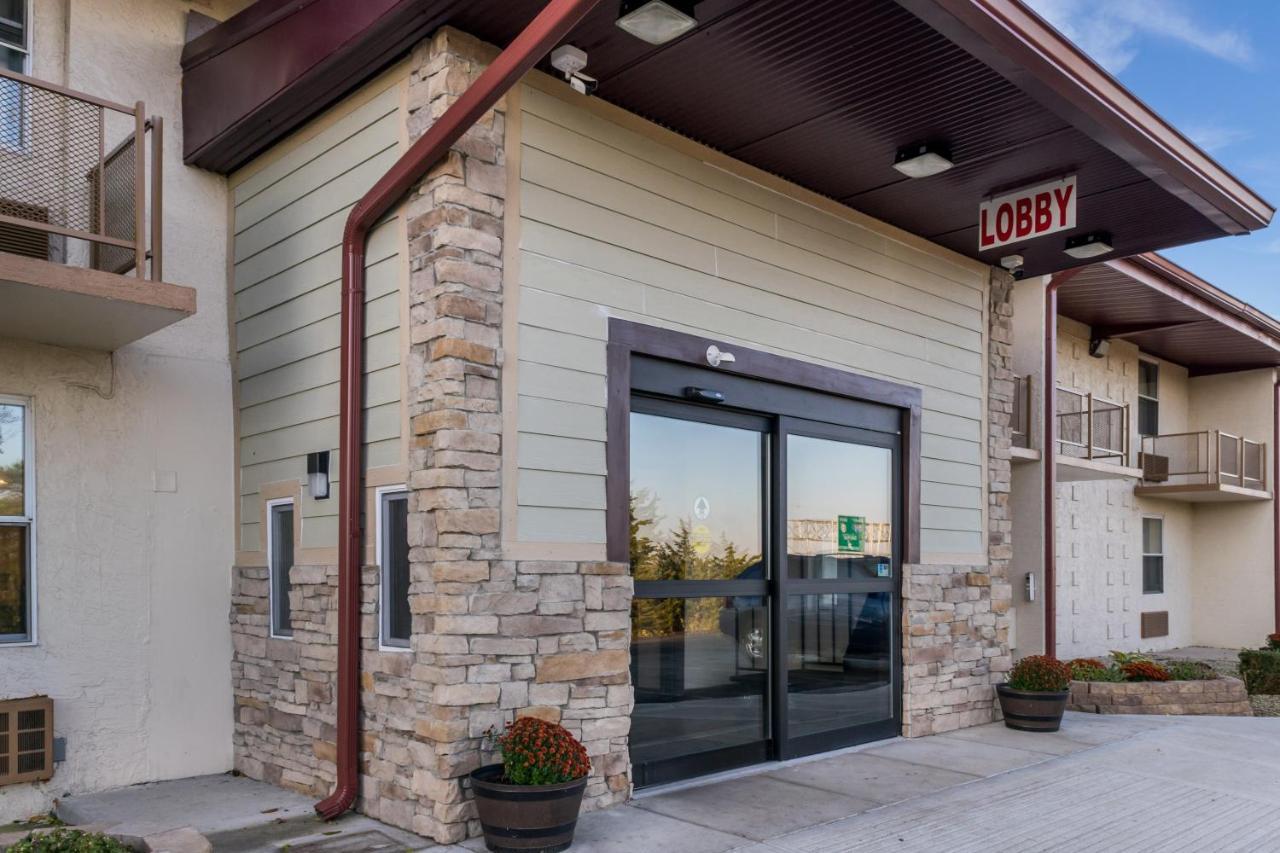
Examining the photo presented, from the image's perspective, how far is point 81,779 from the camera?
6941 mm

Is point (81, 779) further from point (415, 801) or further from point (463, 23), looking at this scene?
point (463, 23)

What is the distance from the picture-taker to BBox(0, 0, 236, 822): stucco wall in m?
6.98

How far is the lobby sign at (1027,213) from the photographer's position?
8070mm

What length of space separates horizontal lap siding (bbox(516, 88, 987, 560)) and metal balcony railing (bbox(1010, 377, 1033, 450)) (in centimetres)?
280

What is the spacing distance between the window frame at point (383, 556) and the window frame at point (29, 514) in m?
2.30

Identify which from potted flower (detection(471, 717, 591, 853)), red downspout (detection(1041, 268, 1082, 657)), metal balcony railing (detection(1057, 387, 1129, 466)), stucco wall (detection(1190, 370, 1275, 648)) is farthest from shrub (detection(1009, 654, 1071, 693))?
stucco wall (detection(1190, 370, 1275, 648))

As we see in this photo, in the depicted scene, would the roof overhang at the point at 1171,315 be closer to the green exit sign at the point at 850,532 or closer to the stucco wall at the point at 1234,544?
the stucco wall at the point at 1234,544

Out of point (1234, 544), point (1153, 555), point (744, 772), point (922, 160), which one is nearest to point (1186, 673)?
point (744, 772)

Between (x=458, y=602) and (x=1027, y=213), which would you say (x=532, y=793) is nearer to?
(x=458, y=602)

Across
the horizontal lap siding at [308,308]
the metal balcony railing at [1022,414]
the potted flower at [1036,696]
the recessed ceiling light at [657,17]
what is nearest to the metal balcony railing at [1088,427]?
the metal balcony railing at [1022,414]

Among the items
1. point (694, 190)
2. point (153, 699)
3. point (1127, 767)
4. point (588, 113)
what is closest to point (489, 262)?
point (588, 113)

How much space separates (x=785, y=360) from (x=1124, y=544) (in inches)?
440

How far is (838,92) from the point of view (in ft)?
22.0

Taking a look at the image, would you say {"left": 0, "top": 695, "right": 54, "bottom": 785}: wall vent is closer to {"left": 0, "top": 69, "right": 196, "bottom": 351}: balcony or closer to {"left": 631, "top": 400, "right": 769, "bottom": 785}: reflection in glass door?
{"left": 0, "top": 69, "right": 196, "bottom": 351}: balcony
